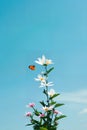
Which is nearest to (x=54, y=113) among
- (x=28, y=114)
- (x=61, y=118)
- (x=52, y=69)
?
(x=61, y=118)

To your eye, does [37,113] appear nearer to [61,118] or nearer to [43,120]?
[43,120]

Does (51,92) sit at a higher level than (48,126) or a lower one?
higher

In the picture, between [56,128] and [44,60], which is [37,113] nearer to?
[56,128]

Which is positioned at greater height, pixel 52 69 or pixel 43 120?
pixel 52 69

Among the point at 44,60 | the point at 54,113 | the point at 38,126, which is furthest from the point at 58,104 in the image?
the point at 44,60

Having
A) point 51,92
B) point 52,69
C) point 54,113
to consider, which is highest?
point 52,69

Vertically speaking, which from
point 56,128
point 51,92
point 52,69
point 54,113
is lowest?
point 56,128

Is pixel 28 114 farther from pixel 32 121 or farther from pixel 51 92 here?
pixel 51 92

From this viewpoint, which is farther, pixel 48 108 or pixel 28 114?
pixel 28 114

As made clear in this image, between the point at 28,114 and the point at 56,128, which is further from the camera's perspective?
the point at 28,114
